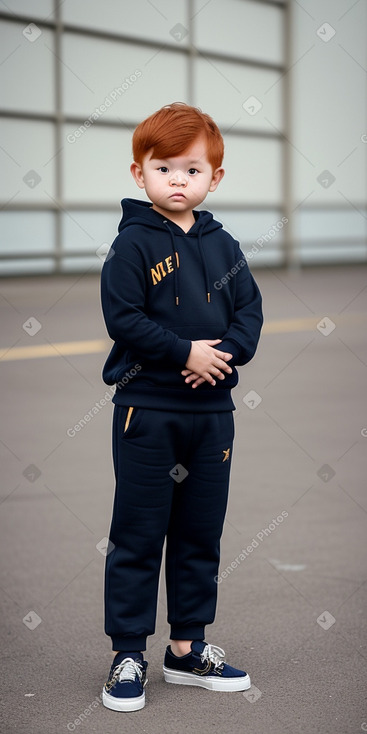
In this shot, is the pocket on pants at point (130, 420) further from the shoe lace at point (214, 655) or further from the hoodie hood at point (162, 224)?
the shoe lace at point (214, 655)

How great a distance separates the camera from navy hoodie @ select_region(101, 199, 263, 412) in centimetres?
258

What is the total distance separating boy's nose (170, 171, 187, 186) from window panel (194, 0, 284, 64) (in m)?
17.9

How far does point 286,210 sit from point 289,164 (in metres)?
0.91

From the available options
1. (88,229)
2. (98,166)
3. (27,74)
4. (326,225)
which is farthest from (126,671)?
(326,225)

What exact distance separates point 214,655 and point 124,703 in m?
0.29

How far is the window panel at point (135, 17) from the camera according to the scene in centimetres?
1764

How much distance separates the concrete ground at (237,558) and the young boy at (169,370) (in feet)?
0.56

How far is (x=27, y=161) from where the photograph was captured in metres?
17.5

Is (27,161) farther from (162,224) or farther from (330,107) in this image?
(162,224)

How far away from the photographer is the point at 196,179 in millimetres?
2660

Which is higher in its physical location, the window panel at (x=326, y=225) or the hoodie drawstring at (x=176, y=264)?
the window panel at (x=326, y=225)

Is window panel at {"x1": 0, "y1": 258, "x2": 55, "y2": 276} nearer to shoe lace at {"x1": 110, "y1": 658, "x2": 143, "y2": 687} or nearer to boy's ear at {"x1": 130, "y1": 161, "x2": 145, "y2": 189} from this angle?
boy's ear at {"x1": 130, "y1": 161, "x2": 145, "y2": 189}

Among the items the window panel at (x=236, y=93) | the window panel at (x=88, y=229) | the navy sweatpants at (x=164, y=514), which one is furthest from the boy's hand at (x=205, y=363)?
the window panel at (x=236, y=93)

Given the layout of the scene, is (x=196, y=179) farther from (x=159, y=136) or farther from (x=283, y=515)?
(x=283, y=515)
